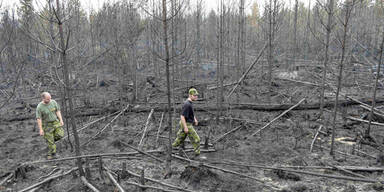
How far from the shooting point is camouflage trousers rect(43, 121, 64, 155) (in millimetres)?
6105

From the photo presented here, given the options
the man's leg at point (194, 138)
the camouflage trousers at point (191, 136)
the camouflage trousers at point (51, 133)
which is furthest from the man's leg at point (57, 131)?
the man's leg at point (194, 138)

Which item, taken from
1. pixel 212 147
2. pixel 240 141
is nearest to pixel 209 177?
pixel 212 147

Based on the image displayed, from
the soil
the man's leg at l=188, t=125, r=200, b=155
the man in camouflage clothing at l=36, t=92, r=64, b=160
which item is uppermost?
the man in camouflage clothing at l=36, t=92, r=64, b=160

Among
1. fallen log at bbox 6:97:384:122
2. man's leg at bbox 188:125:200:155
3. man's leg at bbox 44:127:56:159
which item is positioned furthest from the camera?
fallen log at bbox 6:97:384:122

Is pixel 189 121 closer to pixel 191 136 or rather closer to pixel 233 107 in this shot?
pixel 191 136

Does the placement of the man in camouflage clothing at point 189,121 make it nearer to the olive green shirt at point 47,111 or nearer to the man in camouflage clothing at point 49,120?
the man in camouflage clothing at point 49,120

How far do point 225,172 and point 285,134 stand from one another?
3301 millimetres

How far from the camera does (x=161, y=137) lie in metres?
7.38

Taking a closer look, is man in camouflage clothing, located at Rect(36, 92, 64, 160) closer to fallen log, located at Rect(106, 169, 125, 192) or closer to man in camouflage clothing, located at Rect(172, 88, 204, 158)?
fallen log, located at Rect(106, 169, 125, 192)

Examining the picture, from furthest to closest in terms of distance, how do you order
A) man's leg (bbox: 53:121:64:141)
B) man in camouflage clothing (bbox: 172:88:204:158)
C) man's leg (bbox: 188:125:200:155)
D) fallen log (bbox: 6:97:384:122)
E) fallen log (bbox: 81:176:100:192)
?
fallen log (bbox: 6:97:384:122) → man's leg (bbox: 53:121:64:141) → man's leg (bbox: 188:125:200:155) → man in camouflage clothing (bbox: 172:88:204:158) → fallen log (bbox: 81:176:100:192)

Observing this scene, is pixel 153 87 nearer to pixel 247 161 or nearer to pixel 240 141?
pixel 240 141

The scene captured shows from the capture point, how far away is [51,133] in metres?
6.17

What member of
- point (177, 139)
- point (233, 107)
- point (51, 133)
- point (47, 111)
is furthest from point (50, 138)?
point (233, 107)

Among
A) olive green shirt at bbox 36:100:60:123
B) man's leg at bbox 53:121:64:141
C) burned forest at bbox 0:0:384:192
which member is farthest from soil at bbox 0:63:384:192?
olive green shirt at bbox 36:100:60:123
